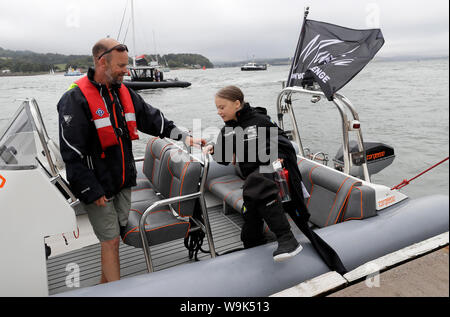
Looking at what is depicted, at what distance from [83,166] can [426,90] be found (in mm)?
19681

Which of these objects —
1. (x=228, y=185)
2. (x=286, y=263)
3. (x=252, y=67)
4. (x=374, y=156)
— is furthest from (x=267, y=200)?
(x=252, y=67)

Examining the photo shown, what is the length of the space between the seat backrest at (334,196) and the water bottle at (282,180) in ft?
1.97

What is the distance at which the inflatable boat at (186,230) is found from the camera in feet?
4.69

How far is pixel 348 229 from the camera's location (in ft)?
6.80

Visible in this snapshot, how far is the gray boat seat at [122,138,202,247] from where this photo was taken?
1967mm

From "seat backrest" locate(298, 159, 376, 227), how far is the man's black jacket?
1.34 metres

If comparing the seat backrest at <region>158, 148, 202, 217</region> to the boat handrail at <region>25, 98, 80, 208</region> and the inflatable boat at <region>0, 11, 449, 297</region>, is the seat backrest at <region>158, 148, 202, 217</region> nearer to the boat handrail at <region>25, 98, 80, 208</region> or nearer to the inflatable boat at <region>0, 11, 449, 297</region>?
the inflatable boat at <region>0, 11, 449, 297</region>

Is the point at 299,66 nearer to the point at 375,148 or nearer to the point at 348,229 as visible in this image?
the point at 375,148

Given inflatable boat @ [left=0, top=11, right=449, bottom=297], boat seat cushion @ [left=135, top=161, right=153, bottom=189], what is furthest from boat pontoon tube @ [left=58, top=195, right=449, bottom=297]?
boat seat cushion @ [left=135, top=161, right=153, bottom=189]

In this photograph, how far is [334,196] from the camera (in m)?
2.32

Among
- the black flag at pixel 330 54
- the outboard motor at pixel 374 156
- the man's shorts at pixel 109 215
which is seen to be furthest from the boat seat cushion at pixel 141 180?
the outboard motor at pixel 374 156

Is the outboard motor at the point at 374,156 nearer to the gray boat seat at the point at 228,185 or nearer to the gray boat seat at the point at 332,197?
the gray boat seat at the point at 332,197

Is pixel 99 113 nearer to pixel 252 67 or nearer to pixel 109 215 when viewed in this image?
pixel 109 215

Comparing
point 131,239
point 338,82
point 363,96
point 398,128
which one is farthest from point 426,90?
point 131,239
